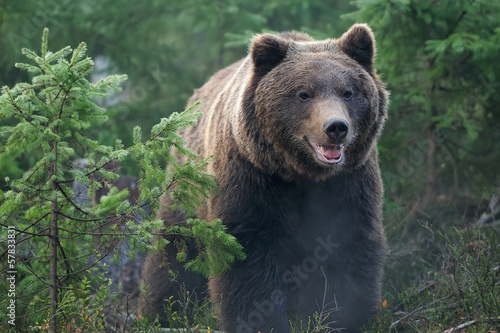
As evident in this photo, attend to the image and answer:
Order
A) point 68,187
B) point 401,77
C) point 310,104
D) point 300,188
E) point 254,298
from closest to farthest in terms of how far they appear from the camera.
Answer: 1. point 68,187
2. point 310,104
3. point 254,298
4. point 300,188
5. point 401,77

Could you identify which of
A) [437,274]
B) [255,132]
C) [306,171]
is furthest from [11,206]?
[437,274]

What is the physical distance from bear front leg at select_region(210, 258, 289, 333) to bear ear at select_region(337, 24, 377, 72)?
6.51 feet

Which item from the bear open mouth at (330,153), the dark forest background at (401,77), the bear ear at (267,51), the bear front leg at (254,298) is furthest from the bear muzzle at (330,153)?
the dark forest background at (401,77)

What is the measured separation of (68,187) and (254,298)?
1.83m

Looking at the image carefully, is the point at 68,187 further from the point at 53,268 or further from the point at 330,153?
the point at 330,153

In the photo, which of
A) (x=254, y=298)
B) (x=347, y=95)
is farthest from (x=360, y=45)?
(x=254, y=298)

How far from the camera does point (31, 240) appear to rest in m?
5.18

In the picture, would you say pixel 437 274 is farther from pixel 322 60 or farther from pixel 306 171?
pixel 322 60

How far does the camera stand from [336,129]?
484 centimetres

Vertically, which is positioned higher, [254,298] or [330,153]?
[330,153]

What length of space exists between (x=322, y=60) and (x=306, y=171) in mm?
957

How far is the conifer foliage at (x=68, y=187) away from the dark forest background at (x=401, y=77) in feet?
2.95

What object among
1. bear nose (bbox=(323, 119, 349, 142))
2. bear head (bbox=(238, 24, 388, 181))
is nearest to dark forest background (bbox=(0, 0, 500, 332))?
bear head (bbox=(238, 24, 388, 181))

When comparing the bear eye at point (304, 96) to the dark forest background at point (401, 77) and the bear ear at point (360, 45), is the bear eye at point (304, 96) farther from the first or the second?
the dark forest background at point (401, 77)
